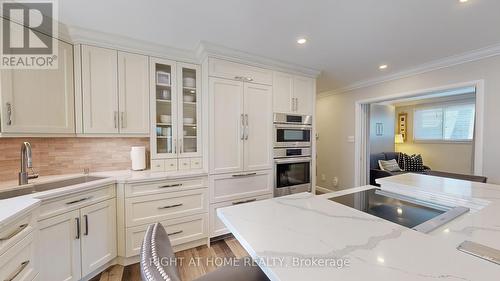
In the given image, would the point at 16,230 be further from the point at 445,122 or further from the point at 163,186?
the point at 445,122

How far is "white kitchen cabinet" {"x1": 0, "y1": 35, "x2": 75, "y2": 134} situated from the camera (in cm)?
154

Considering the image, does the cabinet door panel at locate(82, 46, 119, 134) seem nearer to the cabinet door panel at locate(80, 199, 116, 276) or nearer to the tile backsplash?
the tile backsplash

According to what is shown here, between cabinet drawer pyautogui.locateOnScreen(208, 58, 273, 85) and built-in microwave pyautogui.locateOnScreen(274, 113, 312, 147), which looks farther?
built-in microwave pyautogui.locateOnScreen(274, 113, 312, 147)

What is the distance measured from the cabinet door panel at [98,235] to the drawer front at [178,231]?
14 cm

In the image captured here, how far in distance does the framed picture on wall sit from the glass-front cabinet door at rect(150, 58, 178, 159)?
6.21 m

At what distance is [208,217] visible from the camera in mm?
2262

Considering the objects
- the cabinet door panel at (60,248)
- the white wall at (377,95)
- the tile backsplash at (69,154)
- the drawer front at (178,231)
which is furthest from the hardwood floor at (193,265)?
the white wall at (377,95)

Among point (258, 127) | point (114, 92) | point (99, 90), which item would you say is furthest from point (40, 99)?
point (258, 127)

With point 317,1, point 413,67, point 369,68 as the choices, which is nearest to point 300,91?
point 369,68

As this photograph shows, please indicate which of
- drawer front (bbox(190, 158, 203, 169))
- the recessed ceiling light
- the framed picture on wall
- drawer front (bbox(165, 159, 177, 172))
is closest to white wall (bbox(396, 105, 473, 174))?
the framed picture on wall

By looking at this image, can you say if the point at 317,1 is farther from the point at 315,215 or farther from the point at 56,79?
the point at 56,79

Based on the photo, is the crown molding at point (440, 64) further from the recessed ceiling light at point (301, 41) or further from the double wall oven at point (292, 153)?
the recessed ceiling light at point (301, 41)

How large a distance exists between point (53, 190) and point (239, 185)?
1662 millimetres

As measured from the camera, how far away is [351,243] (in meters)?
0.70
